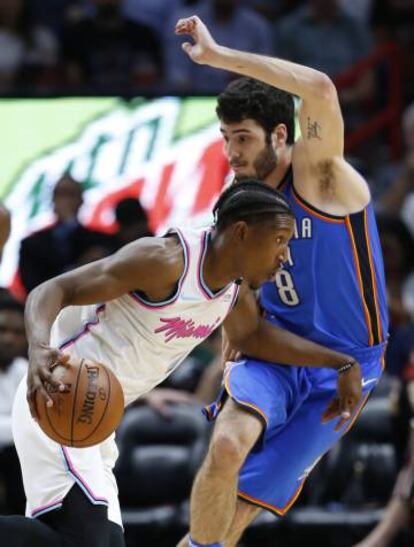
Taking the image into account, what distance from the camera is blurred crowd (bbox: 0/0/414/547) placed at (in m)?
9.73

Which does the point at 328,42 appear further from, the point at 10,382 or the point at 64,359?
the point at 64,359

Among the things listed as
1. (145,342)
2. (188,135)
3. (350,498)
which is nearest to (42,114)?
(188,135)

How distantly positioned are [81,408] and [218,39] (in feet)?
21.8

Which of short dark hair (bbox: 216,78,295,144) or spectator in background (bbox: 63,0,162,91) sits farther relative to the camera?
spectator in background (bbox: 63,0,162,91)

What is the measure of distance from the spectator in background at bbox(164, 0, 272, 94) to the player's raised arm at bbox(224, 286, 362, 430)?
5.37 meters

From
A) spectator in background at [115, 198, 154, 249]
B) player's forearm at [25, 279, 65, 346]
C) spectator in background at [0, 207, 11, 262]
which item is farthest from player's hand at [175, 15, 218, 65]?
spectator in background at [115, 198, 154, 249]

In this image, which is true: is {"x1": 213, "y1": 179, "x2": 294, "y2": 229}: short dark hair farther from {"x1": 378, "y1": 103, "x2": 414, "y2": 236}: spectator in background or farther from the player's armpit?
{"x1": 378, "y1": 103, "x2": 414, "y2": 236}: spectator in background

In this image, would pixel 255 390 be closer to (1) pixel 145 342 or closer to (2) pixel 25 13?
(1) pixel 145 342

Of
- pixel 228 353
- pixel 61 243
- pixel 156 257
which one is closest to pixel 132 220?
pixel 61 243

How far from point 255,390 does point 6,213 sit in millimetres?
1309

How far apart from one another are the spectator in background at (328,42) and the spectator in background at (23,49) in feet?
5.80

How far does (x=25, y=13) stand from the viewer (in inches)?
456

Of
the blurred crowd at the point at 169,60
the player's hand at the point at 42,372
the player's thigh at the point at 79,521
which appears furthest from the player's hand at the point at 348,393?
the blurred crowd at the point at 169,60

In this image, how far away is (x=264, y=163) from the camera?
5.93 meters
